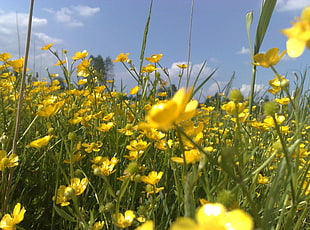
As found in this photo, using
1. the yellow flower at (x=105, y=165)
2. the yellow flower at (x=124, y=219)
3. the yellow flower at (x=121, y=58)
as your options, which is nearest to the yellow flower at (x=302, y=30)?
the yellow flower at (x=124, y=219)

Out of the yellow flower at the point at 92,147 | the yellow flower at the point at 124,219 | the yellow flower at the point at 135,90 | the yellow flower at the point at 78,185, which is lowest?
the yellow flower at the point at 124,219

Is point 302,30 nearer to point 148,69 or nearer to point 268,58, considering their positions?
point 268,58

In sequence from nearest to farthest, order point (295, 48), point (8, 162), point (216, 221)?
point (216, 221)
point (295, 48)
point (8, 162)

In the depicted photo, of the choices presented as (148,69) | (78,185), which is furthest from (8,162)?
(148,69)

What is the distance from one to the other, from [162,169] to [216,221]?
0.83 meters

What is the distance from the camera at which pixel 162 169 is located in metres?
1.06

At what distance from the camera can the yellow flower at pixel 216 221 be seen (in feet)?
0.69

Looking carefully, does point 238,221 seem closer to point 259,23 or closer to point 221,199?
point 221,199

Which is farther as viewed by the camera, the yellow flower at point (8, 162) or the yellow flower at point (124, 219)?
the yellow flower at point (8, 162)

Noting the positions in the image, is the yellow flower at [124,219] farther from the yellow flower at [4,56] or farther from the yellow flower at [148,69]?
the yellow flower at [4,56]

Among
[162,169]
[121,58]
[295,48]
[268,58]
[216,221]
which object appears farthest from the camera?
[121,58]

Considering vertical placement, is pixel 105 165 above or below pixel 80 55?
below

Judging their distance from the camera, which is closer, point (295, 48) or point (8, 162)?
point (295, 48)

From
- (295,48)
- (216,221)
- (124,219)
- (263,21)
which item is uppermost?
(263,21)
